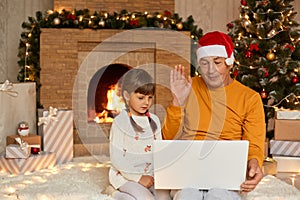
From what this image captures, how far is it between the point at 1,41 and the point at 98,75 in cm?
109

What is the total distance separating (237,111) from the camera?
2.29 m

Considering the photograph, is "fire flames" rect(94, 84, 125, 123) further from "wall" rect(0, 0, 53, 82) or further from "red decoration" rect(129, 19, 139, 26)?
"wall" rect(0, 0, 53, 82)

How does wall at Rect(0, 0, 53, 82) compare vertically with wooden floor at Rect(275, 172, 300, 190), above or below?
above

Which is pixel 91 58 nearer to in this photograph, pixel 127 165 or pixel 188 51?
pixel 188 51

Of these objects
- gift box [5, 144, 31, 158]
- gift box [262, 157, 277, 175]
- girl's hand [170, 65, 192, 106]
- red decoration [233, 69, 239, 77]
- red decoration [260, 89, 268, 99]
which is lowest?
gift box [262, 157, 277, 175]

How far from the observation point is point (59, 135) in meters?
3.56

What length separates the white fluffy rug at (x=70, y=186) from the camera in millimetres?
2562

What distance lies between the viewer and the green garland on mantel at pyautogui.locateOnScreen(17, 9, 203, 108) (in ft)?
14.1

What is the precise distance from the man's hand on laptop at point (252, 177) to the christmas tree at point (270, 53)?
77.9 inches

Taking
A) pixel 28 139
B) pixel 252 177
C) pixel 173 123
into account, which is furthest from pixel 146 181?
pixel 28 139

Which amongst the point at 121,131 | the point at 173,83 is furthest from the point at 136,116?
the point at 173,83

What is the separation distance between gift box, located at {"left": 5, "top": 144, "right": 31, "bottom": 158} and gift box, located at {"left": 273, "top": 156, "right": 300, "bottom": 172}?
1.85 metres

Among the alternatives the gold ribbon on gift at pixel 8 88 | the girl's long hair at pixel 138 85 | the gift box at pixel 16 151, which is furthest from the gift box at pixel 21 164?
the girl's long hair at pixel 138 85

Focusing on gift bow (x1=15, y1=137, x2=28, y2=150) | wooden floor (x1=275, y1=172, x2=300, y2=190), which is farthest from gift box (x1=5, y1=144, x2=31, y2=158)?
wooden floor (x1=275, y1=172, x2=300, y2=190)
